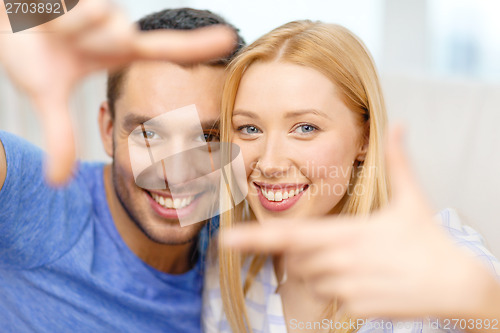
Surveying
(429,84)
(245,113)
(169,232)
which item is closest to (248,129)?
(245,113)

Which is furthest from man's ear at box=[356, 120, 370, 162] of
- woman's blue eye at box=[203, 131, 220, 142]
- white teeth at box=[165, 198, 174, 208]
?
white teeth at box=[165, 198, 174, 208]

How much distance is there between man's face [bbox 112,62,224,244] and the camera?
1005 millimetres

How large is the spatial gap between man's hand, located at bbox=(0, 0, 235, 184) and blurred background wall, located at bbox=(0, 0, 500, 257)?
0.30 meters

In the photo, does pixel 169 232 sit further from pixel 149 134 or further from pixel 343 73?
pixel 343 73

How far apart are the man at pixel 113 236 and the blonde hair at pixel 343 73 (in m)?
0.07

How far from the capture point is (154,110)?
3.30 ft

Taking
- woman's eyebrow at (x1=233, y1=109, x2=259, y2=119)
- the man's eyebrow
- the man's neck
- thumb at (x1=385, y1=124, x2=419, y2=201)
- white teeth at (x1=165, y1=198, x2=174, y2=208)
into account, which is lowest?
the man's neck

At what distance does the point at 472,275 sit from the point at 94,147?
75.6 inches

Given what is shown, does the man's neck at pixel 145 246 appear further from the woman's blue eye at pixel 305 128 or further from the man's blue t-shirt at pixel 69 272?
the woman's blue eye at pixel 305 128

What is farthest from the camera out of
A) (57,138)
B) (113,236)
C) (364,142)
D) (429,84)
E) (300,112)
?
(429,84)

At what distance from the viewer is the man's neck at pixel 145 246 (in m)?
1.15

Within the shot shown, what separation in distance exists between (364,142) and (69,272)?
2.08 ft

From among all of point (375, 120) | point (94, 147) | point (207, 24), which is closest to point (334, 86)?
point (375, 120)

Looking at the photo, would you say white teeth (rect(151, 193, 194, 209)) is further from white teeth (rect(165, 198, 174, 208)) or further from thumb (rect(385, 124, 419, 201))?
thumb (rect(385, 124, 419, 201))
